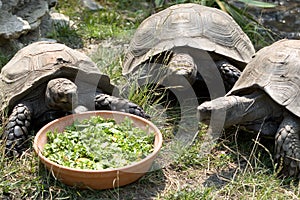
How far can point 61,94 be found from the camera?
3.53m

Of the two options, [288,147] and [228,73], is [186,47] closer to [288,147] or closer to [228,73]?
[228,73]

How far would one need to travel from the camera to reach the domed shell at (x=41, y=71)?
3.77 meters

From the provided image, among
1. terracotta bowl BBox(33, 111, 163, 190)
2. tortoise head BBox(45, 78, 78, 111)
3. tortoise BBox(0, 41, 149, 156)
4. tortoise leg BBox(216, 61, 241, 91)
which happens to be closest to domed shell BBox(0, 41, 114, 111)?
tortoise BBox(0, 41, 149, 156)

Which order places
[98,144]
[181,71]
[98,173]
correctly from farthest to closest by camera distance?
[181,71] < [98,144] < [98,173]

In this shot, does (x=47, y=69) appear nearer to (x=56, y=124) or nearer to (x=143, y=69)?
(x=56, y=124)

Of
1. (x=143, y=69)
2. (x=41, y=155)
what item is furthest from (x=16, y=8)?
(x=41, y=155)

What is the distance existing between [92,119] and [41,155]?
21.8 inches

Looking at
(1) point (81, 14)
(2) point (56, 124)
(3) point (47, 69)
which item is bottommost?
(1) point (81, 14)

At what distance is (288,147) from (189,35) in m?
1.46

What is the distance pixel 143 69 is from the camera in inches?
176

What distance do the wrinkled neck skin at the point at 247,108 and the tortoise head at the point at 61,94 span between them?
3.00ft

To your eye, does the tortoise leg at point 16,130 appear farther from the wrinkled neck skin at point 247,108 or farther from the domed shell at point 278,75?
the domed shell at point 278,75

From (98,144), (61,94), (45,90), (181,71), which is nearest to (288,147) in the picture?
(181,71)

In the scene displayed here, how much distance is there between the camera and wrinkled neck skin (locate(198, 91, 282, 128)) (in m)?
3.46
